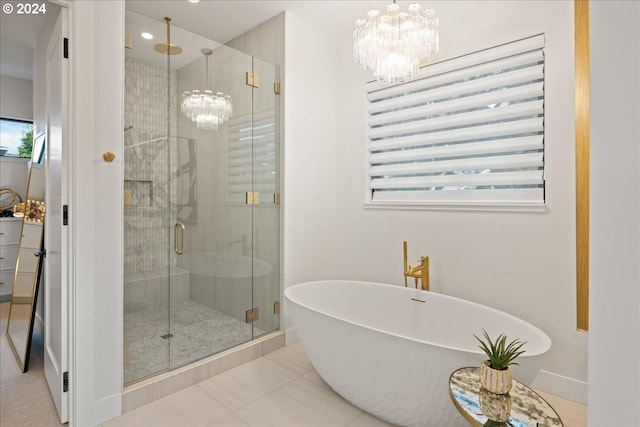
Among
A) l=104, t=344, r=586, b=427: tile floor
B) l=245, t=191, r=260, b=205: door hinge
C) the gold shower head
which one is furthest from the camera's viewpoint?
l=245, t=191, r=260, b=205: door hinge

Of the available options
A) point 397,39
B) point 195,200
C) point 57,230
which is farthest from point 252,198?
point 397,39

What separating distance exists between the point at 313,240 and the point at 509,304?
1.65m

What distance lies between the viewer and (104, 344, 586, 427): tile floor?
1.97 meters

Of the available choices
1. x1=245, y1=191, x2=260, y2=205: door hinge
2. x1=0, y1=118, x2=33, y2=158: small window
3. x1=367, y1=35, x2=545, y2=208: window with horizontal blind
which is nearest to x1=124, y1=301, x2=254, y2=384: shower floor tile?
x1=245, y1=191, x2=260, y2=205: door hinge

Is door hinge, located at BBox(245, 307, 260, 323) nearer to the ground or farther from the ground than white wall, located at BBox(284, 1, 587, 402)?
nearer to the ground

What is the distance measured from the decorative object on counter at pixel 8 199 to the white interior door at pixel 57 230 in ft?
9.82

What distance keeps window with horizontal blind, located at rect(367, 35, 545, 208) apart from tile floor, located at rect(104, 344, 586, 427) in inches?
56.8

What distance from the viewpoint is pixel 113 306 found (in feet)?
6.56

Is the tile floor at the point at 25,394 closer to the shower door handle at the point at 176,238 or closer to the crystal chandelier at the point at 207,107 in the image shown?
the shower door handle at the point at 176,238

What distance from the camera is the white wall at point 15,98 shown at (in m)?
4.39

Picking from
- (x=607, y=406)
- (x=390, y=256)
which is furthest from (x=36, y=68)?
(x=607, y=406)

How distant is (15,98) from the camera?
4.48 meters

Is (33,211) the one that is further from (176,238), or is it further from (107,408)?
(107,408)

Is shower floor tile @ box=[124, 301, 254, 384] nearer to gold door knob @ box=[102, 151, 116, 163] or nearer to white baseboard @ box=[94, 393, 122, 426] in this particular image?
white baseboard @ box=[94, 393, 122, 426]
